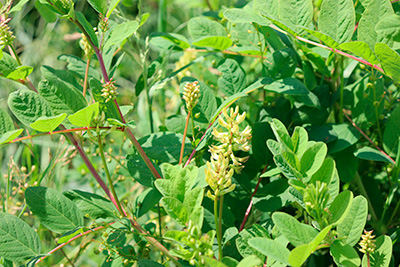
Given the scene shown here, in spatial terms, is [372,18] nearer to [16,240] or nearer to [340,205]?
[340,205]

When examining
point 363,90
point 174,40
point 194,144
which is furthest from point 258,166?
point 174,40

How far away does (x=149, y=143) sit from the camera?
789 millimetres

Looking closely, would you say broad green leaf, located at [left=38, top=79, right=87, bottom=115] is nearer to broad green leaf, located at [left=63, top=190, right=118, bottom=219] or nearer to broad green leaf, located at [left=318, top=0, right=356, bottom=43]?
broad green leaf, located at [left=63, top=190, right=118, bottom=219]

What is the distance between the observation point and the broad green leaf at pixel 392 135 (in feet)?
2.67

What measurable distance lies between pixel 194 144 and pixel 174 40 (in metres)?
0.33

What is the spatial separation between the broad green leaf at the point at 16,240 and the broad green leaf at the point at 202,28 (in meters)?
0.57

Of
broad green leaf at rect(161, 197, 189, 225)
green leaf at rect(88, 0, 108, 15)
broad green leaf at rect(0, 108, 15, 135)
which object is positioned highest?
green leaf at rect(88, 0, 108, 15)

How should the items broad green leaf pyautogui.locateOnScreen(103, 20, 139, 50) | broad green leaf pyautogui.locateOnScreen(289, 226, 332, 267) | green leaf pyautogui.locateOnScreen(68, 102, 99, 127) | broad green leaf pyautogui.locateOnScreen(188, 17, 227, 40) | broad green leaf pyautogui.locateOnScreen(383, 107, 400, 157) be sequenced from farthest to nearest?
broad green leaf pyautogui.locateOnScreen(188, 17, 227, 40) → broad green leaf pyautogui.locateOnScreen(383, 107, 400, 157) → broad green leaf pyautogui.locateOnScreen(103, 20, 139, 50) → green leaf pyautogui.locateOnScreen(68, 102, 99, 127) → broad green leaf pyautogui.locateOnScreen(289, 226, 332, 267)

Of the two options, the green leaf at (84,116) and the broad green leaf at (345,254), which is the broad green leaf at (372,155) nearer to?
the broad green leaf at (345,254)

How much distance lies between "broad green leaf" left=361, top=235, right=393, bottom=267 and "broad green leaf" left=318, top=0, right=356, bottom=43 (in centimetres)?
35

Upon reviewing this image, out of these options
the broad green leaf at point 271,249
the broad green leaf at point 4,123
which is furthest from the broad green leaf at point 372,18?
the broad green leaf at point 4,123

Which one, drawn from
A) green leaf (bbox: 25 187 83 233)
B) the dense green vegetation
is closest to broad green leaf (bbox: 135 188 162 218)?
the dense green vegetation

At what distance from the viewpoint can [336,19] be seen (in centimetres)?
74

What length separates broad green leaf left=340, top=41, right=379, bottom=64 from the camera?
666mm
